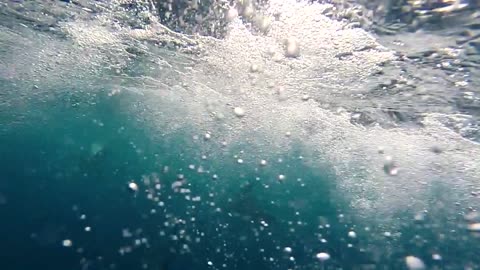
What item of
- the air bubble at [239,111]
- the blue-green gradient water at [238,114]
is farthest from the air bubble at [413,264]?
the air bubble at [239,111]

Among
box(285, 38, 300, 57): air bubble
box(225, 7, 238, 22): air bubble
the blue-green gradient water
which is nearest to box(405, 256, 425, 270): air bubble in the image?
the blue-green gradient water

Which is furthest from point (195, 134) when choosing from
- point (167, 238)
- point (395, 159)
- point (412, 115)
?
point (412, 115)

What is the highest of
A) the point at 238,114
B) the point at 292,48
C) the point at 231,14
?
the point at 231,14

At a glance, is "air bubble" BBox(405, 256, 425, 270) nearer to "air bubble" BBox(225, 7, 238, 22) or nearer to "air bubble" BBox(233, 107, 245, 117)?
"air bubble" BBox(233, 107, 245, 117)

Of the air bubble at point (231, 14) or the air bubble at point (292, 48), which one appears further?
the air bubble at point (292, 48)

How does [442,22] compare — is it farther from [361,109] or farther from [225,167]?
[225,167]

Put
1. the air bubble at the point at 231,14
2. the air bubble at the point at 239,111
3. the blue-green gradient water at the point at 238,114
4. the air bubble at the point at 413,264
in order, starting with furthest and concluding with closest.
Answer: the air bubble at the point at 413,264 → the air bubble at the point at 239,111 → the blue-green gradient water at the point at 238,114 → the air bubble at the point at 231,14

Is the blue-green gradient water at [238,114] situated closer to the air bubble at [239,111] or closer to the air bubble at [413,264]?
the air bubble at [239,111]

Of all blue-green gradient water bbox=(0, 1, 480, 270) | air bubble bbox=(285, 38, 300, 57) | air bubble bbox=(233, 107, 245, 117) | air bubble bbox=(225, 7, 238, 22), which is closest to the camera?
air bubble bbox=(225, 7, 238, 22)

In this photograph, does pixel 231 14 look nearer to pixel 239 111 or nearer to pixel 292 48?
pixel 292 48

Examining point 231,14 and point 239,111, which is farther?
point 239,111

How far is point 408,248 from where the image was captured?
7206 centimetres

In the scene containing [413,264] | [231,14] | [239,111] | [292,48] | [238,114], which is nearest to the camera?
[231,14]

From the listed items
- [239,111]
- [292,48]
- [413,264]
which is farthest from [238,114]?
[413,264]
